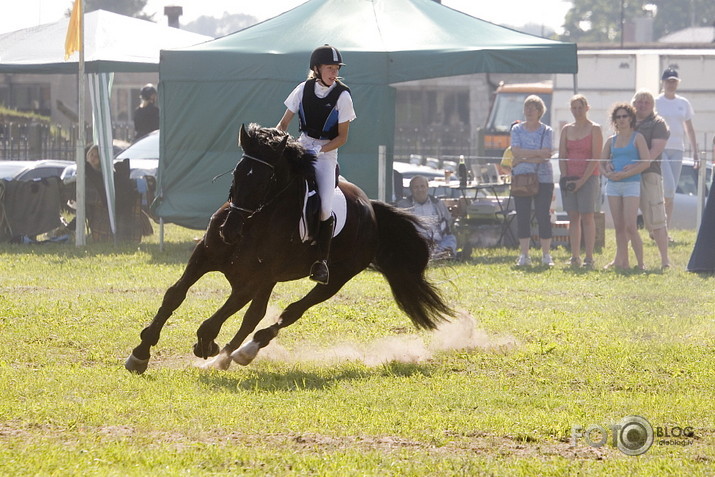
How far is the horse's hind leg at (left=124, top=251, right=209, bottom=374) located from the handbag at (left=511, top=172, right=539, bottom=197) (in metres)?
8.58

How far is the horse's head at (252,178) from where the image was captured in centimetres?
817

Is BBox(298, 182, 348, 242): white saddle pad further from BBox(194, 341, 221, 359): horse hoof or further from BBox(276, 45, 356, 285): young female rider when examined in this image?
BBox(194, 341, 221, 359): horse hoof

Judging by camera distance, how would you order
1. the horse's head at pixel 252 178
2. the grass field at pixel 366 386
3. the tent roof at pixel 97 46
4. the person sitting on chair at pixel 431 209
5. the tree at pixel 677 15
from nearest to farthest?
1. the grass field at pixel 366 386
2. the horse's head at pixel 252 178
3. the person sitting on chair at pixel 431 209
4. the tent roof at pixel 97 46
5. the tree at pixel 677 15

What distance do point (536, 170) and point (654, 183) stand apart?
158 centimetres

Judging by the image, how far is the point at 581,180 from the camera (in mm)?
16266

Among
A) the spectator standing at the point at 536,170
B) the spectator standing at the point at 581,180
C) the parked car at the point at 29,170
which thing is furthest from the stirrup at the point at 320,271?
the parked car at the point at 29,170

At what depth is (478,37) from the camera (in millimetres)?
18016

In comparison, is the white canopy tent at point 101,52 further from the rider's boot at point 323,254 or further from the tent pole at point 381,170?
the rider's boot at point 323,254

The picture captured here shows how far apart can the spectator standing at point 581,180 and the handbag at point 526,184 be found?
38cm

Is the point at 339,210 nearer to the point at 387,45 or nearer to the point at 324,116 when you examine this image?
the point at 324,116

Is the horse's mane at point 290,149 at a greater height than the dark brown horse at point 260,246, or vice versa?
the horse's mane at point 290,149

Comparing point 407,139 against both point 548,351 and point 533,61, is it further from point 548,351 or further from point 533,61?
point 548,351

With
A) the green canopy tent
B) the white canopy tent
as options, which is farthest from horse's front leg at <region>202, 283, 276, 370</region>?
the white canopy tent

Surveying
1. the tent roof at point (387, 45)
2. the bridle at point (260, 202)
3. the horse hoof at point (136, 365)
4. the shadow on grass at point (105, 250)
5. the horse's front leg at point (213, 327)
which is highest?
the tent roof at point (387, 45)
